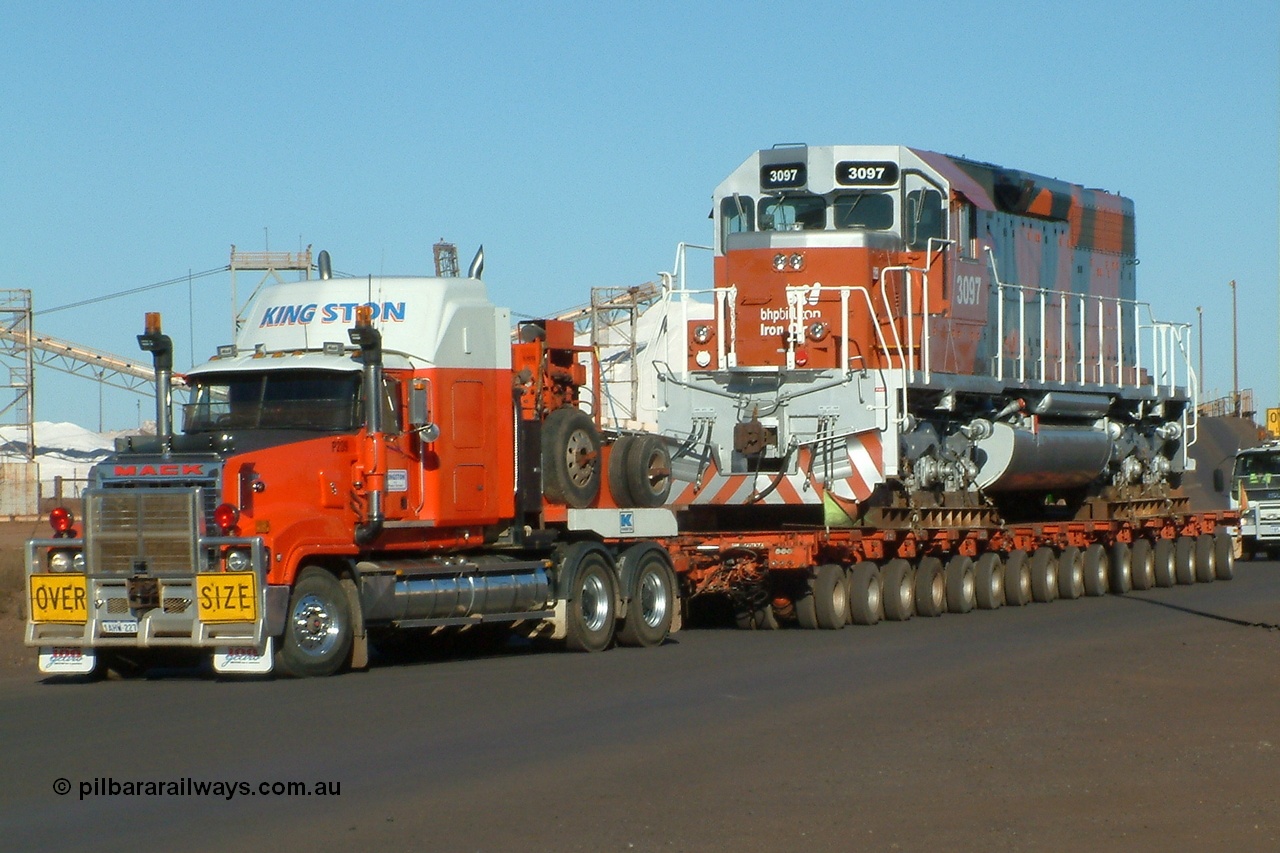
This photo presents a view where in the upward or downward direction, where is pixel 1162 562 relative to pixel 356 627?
downward

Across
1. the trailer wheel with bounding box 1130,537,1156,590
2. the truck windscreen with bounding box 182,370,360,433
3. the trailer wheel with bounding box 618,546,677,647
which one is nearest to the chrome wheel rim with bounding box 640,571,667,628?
the trailer wheel with bounding box 618,546,677,647

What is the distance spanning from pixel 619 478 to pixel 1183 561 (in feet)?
54.4

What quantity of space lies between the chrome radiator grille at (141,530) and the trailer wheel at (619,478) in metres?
6.18

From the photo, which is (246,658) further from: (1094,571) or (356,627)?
(1094,571)

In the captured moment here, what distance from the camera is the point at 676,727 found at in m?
13.3

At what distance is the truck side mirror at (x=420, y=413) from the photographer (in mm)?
17531

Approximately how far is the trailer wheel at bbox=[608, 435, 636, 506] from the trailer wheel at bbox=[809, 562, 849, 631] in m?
3.16

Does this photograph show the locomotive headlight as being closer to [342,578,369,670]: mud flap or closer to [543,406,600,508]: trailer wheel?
[342,578,369,670]: mud flap

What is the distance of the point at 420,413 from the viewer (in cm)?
1759

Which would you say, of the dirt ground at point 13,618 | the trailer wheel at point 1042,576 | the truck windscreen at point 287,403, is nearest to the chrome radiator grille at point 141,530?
the truck windscreen at point 287,403

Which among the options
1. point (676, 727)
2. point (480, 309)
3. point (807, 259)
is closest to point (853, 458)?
point (807, 259)

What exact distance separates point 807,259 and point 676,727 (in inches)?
478

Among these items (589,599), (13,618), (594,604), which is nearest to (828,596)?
(594,604)

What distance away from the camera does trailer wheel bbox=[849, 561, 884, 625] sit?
23.5m
